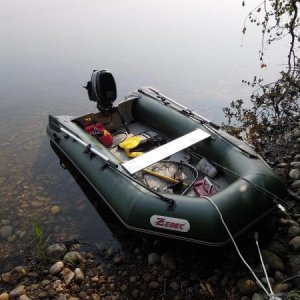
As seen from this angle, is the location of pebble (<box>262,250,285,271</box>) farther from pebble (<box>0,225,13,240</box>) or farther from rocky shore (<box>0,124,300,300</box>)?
pebble (<box>0,225,13,240</box>)

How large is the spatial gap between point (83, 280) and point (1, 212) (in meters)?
2.27

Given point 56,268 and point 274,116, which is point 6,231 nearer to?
point 56,268

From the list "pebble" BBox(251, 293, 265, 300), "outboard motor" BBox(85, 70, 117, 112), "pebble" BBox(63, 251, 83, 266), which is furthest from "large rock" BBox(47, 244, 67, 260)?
"outboard motor" BBox(85, 70, 117, 112)

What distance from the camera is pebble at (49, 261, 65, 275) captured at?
4.27m

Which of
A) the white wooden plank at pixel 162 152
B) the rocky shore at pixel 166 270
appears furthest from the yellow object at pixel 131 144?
the rocky shore at pixel 166 270

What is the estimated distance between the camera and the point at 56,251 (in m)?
4.61

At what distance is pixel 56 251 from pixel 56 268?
34cm

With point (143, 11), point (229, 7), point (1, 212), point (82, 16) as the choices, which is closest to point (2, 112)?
point (1, 212)

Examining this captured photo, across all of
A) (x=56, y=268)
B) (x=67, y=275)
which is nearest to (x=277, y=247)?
(x=67, y=275)

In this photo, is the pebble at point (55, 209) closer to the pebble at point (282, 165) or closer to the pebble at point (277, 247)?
the pebble at point (277, 247)

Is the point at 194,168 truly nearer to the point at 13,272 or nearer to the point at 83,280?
the point at 83,280

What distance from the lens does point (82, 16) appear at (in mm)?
17516

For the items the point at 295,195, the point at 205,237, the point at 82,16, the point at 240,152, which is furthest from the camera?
the point at 82,16

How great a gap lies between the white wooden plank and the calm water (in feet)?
3.66
